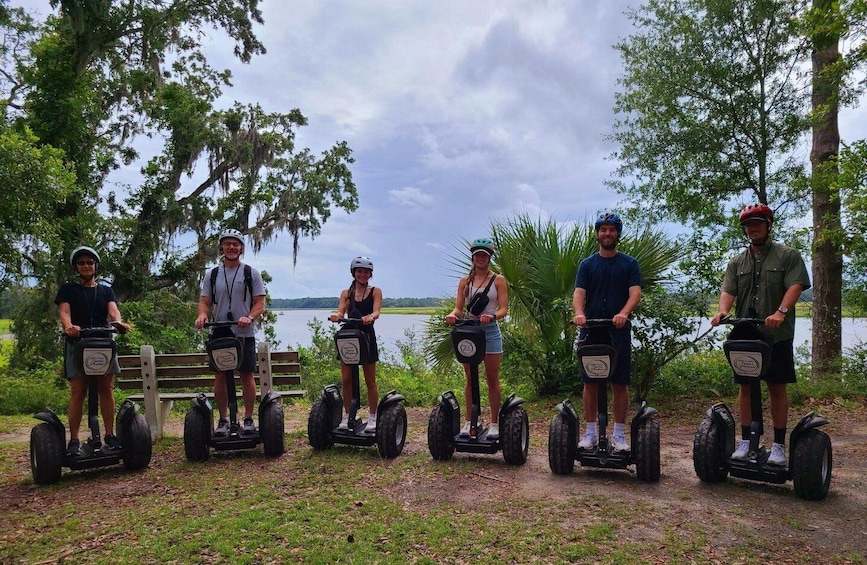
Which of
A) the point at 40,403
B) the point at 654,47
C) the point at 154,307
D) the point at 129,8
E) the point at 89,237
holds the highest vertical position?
the point at 129,8

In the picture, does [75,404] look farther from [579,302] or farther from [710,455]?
[710,455]

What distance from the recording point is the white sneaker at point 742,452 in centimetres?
425

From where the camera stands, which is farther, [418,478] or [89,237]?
[89,237]

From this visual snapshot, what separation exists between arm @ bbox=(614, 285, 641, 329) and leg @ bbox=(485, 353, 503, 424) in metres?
1.09

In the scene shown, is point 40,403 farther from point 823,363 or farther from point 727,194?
point 823,363

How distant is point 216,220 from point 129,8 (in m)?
5.08

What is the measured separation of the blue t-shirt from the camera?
4.50 m

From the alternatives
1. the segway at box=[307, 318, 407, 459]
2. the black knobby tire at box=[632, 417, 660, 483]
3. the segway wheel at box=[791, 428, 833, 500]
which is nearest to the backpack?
the segway at box=[307, 318, 407, 459]

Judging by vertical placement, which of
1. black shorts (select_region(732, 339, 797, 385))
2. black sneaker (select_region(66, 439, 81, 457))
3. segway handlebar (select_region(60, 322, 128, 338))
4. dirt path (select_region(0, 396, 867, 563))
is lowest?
dirt path (select_region(0, 396, 867, 563))

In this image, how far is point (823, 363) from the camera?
891cm

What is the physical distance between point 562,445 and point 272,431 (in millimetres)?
2505

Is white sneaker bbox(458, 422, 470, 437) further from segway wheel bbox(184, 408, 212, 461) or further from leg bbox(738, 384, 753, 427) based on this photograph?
segway wheel bbox(184, 408, 212, 461)

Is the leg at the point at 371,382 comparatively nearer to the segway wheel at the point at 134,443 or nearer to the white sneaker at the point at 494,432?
the white sneaker at the point at 494,432

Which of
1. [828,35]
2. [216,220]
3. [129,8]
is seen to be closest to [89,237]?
[216,220]
